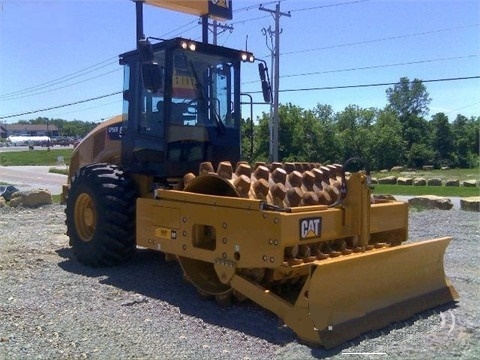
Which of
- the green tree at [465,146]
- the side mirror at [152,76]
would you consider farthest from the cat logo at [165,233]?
the green tree at [465,146]

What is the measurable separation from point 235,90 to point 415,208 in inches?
359

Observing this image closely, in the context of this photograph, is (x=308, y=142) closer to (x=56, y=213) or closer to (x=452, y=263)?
(x=56, y=213)

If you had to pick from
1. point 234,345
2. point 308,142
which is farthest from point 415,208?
point 308,142

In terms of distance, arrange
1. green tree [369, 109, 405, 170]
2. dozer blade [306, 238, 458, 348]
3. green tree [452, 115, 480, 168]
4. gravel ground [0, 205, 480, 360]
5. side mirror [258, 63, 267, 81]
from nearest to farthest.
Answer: gravel ground [0, 205, 480, 360]
dozer blade [306, 238, 458, 348]
side mirror [258, 63, 267, 81]
green tree [369, 109, 405, 170]
green tree [452, 115, 480, 168]

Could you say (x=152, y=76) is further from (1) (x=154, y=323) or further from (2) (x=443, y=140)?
(2) (x=443, y=140)

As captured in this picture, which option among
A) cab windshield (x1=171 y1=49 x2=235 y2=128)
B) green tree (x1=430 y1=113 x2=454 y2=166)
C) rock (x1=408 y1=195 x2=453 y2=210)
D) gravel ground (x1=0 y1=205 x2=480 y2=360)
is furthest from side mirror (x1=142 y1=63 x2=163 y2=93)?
green tree (x1=430 y1=113 x2=454 y2=166)

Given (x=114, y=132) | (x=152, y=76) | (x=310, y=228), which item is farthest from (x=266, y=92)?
(x=310, y=228)

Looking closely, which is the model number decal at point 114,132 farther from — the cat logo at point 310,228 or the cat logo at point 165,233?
the cat logo at point 310,228

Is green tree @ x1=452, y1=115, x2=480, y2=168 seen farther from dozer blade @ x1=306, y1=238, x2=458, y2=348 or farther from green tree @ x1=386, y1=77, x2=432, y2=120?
dozer blade @ x1=306, y1=238, x2=458, y2=348

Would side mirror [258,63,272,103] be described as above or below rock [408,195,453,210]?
above

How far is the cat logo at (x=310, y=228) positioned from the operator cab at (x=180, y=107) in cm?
230

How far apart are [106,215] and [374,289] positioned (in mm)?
3268

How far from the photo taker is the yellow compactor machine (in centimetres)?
515

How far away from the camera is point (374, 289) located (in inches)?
213
